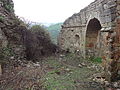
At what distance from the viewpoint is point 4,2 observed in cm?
886

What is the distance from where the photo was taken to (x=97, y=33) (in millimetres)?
9016

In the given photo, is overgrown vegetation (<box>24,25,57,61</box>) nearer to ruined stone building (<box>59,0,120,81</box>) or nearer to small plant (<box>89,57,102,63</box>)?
ruined stone building (<box>59,0,120,81</box>)

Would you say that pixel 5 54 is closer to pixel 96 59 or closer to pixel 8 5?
pixel 8 5

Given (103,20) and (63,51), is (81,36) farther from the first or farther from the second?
(103,20)

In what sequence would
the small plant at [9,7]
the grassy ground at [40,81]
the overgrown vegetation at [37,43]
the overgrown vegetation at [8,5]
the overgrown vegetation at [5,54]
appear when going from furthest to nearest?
the small plant at [9,7] < the overgrown vegetation at [8,5] < the overgrown vegetation at [37,43] < the overgrown vegetation at [5,54] < the grassy ground at [40,81]

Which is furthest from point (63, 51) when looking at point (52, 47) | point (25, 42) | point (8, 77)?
point (8, 77)

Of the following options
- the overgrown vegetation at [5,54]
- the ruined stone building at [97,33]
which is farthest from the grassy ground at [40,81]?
the ruined stone building at [97,33]

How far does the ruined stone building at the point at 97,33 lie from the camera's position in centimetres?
494

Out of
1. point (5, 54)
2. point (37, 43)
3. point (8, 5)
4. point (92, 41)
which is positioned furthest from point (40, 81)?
point (8, 5)

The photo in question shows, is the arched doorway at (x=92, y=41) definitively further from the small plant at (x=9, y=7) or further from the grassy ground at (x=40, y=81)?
the small plant at (x=9, y=7)

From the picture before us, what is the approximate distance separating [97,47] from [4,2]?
5.37m

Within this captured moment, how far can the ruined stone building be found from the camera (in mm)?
4938

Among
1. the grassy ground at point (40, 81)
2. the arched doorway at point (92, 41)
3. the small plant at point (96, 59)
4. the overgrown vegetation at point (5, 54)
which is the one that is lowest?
the grassy ground at point (40, 81)

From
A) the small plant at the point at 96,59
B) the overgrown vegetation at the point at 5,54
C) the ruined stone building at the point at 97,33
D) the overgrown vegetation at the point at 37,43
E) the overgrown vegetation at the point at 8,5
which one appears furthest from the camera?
the overgrown vegetation at the point at 8,5
